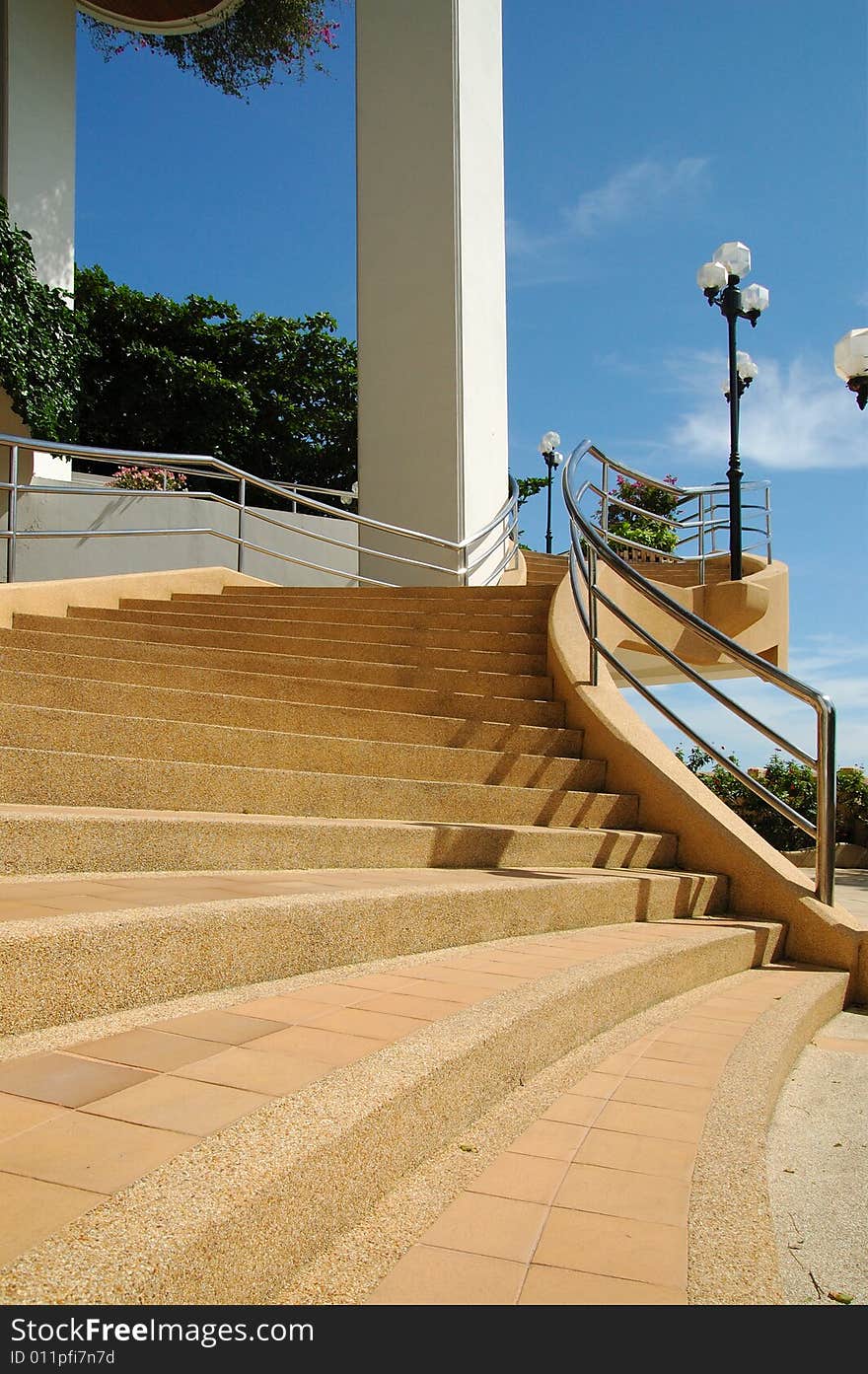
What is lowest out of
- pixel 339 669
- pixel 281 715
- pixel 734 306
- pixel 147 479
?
pixel 281 715

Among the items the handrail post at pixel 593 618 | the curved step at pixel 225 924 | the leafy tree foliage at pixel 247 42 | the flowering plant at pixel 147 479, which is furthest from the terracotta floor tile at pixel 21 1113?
the leafy tree foliage at pixel 247 42

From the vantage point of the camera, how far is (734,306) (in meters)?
12.2

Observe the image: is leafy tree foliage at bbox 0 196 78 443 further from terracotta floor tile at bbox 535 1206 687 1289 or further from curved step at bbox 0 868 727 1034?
terracotta floor tile at bbox 535 1206 687 1289

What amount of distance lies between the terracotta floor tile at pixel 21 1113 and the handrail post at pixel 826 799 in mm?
3717

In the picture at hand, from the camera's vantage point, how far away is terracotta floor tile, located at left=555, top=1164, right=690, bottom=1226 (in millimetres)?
1923

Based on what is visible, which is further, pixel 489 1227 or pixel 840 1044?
pixel 840 1044

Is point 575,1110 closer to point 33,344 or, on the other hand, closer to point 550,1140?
point 550,1140

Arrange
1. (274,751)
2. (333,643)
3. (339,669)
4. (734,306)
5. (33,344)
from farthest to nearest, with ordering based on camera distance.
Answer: (734,306)
(33,344)
(333,643)
(339,669)
(274,751)

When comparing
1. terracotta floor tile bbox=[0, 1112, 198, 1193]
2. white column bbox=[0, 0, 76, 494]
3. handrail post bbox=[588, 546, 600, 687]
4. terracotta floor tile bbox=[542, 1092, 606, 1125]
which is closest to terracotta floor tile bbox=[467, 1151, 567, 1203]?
terracotta floor tile bbox=[542, 1092, 606, 1125]

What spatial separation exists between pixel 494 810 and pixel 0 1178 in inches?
148

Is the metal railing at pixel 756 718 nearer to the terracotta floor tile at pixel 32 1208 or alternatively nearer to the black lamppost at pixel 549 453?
the terracotta floor tile at pixel 32 1208

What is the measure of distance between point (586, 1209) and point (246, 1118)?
68 cm

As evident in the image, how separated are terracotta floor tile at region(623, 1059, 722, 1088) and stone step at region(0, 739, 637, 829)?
2102mm

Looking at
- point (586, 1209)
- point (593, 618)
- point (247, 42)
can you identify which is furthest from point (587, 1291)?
point (247, 42)
